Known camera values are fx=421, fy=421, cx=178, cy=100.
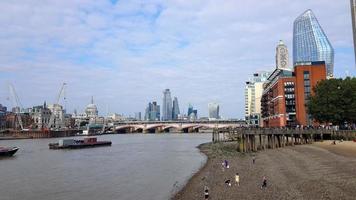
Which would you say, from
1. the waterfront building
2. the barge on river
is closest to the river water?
the barge on river

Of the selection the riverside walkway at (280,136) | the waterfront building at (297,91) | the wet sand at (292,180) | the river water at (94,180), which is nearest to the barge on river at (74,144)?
the river water at (94,180)

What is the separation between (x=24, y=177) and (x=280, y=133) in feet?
182

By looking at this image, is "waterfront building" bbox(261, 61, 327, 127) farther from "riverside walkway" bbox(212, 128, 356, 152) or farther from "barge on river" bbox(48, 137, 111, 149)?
"barge on river" bbox(48, 137, 111, 149)

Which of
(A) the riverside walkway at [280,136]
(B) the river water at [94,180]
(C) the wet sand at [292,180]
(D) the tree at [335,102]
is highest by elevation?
(D) the tree at [335,102]

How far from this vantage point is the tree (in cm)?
9875

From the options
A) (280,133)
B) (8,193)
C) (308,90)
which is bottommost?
(8,193)

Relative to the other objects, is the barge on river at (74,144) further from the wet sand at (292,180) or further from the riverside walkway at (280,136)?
the wet sand at (292,180)

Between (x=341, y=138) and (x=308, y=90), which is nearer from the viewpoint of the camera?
(x=341, y=138)

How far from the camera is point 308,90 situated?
15150cm

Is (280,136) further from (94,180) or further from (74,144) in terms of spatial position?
(74,144)

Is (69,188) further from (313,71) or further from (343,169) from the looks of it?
(313,71)

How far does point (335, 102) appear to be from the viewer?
100 m

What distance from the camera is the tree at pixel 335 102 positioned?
98.8m

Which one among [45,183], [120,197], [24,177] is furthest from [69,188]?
[24,177]
